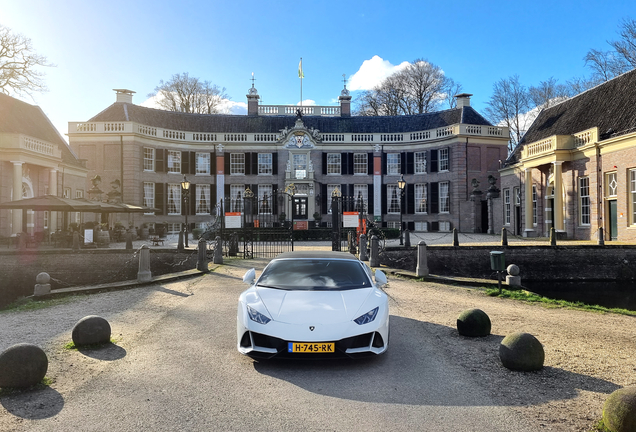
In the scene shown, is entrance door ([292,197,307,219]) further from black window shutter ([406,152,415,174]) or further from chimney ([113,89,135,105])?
chimney ([113,89,135,105])

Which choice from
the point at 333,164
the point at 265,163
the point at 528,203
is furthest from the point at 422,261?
the point at 265,163

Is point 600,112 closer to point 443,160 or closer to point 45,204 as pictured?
point 443,160

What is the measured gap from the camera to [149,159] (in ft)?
121

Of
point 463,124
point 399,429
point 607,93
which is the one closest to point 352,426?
point 399,429

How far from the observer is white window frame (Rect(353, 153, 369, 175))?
40250 millimetres

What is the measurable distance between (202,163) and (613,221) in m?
31.6

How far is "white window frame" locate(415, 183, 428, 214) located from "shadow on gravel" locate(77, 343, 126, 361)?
35.2 m

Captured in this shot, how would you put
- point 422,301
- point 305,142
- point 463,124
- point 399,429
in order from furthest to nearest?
1. point 305,142
2. point 463,124
3. point 422,301
4. point 399,429

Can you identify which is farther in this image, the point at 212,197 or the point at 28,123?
the point at 212,197

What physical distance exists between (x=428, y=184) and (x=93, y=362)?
3619cm

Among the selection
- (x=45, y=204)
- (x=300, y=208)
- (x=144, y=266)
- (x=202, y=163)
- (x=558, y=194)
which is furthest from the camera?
(x=202, y=163)

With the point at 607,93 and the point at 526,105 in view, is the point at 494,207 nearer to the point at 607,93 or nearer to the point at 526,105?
the point at 607,93

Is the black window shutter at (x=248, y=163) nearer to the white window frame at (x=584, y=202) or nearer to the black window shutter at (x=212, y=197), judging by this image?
the black window shutter at (x=212, y=197)

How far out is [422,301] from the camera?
31.4 ft
